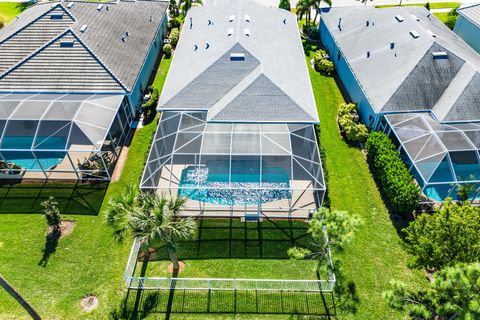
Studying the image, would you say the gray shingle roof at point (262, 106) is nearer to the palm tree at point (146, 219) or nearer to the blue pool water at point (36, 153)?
the palm tree at point (146, 219)

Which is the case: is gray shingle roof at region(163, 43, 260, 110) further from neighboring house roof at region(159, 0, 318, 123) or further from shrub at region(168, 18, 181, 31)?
shrub at region(168, 18, 181, 31)

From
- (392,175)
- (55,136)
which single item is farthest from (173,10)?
(392,175)

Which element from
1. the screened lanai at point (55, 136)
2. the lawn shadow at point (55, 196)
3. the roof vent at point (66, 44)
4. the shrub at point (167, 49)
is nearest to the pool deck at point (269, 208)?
the lawn shadow at point (55, 196)

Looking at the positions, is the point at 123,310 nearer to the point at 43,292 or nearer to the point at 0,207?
the point at 43,292

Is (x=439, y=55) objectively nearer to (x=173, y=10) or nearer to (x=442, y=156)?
(x=442, y=156)

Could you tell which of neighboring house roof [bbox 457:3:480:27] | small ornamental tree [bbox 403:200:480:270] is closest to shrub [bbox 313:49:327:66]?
neighboring house roof [bbox 457:3:480:27]

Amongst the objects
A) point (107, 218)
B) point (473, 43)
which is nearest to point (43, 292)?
point (107, 218)
